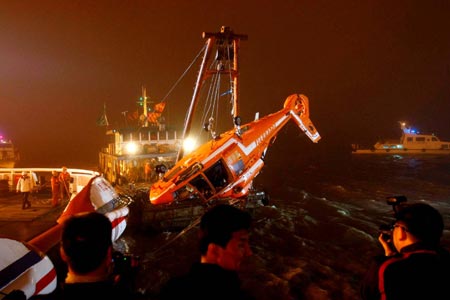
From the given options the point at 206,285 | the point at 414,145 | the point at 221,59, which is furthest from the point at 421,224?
the point at 414,145

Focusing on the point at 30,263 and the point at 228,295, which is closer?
the point at 228,295

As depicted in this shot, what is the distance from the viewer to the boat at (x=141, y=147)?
17547 millimetres

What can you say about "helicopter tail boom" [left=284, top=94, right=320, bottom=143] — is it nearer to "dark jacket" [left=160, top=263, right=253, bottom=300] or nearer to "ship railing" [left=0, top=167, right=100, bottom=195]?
"ship railing" [left=0, top=167, right=100, bottom=195]

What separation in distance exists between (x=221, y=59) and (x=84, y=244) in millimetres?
11796

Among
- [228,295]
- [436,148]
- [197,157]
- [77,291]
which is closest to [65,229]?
[77,291]

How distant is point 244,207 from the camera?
13.2m

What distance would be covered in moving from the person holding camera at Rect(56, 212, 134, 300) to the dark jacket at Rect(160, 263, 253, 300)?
1.34 feet

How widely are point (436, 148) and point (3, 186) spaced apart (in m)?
59.4

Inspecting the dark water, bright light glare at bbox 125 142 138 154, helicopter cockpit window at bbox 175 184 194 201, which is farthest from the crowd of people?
bright light glare at bbox 125 142 138 154

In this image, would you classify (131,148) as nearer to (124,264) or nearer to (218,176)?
(218,176)

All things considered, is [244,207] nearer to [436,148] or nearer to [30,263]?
[30,263]

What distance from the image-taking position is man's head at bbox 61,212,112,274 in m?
1.88

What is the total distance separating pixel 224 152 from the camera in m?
11.1

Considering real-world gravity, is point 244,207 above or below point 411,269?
below
